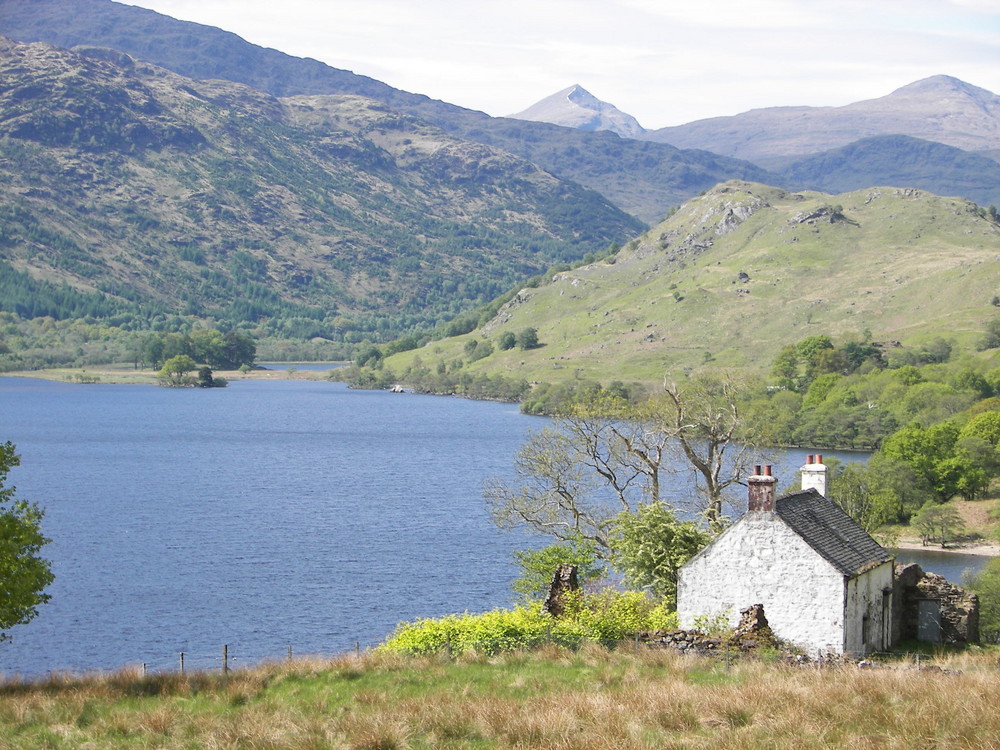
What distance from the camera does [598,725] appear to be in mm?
20250

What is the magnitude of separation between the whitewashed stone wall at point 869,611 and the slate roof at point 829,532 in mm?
377

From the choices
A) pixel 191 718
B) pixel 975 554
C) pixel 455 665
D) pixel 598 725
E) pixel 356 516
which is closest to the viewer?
pixel 598 725

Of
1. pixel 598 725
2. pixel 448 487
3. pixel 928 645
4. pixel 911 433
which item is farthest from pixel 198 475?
pixel 598 725

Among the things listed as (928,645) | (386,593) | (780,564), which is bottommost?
(386,593)

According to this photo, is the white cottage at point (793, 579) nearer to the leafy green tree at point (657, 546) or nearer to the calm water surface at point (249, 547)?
the leafy green tree at point (657, 546)

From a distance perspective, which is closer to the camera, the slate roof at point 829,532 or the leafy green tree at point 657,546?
the slate roof at point 829,532

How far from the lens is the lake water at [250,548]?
64.5m

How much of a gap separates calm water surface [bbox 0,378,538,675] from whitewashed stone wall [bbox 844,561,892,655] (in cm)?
3001

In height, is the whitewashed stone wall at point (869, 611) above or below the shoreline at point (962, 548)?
above

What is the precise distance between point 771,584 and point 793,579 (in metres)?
0.66

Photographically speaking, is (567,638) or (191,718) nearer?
(191,718)

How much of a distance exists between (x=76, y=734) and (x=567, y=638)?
13.6 meters

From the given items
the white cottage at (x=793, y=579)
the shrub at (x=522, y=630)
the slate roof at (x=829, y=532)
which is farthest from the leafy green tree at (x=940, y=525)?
the shrub at (x=522, y=630)

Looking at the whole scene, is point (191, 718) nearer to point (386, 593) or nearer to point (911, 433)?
point (386, 593)
